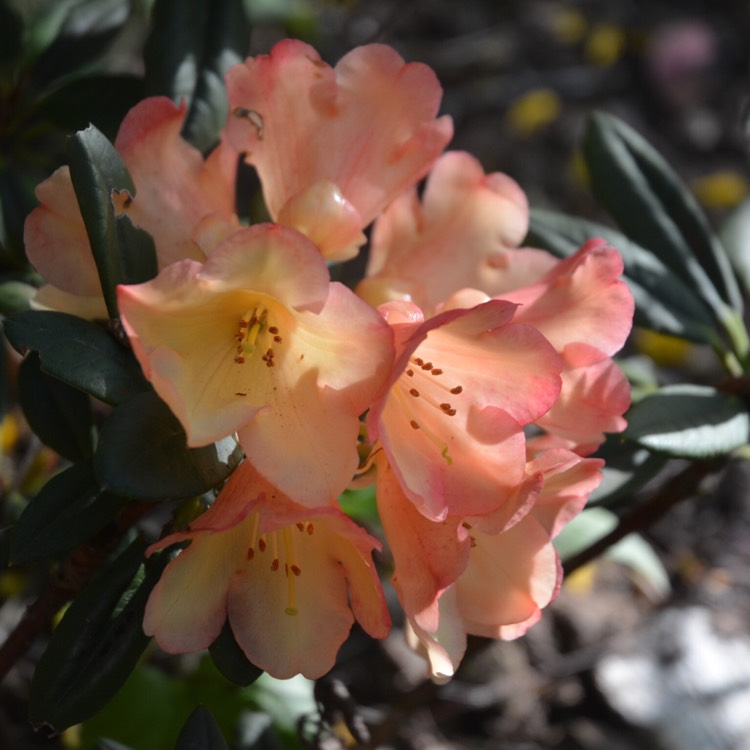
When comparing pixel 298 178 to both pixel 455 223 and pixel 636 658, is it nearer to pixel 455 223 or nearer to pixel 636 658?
pixel 455 223

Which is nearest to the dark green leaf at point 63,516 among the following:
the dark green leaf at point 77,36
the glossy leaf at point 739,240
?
the dark green leaf at point 77,36

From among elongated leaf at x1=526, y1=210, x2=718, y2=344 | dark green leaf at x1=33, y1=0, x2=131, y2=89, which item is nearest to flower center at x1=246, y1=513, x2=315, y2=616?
elongated leaf at x1=526, y1=210, x2=718, y2=344

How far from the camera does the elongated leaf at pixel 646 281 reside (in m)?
1.43

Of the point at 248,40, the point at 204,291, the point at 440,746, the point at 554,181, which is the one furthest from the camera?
the point at 554,181

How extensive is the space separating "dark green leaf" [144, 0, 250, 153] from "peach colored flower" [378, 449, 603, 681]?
0.61 metres

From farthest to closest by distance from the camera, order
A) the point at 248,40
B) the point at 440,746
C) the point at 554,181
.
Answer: the point at 554,181, the point at 440,746, the point at 248,40

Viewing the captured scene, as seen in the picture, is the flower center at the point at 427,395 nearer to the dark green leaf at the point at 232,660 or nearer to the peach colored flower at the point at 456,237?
the peach colored flower at the point at 456,237

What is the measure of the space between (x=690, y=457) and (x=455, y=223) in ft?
1.35

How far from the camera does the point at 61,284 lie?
3.21ft

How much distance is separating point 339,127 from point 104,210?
0.29 metres

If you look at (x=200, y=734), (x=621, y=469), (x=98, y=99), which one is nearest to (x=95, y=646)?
(x=200, y=734)

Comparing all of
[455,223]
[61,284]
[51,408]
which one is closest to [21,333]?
[61,284]

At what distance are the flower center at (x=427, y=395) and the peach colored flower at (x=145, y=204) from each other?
26 centimetres

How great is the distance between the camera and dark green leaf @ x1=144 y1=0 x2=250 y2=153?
50.0 inches
